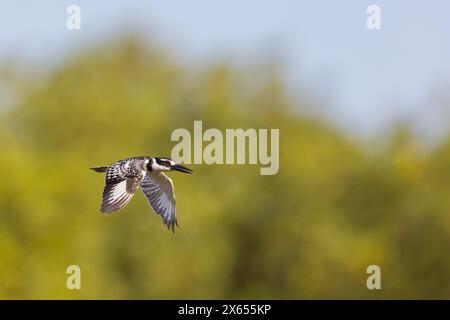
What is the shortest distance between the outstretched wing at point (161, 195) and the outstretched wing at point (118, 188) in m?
0.72

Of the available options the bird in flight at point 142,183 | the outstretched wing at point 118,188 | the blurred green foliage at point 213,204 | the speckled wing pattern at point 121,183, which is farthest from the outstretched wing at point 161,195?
the blurred green foliage at point 213,204

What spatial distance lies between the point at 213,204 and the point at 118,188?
96.7 feet

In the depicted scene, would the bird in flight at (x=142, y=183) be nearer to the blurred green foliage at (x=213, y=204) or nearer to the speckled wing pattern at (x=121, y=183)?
the speckled wing pattern at (x=121, y=183)

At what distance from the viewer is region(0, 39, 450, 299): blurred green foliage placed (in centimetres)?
3826

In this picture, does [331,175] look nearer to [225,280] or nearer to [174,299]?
[225,280]

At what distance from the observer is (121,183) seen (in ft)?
48.5

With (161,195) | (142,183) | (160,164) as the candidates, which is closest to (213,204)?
(142,183)

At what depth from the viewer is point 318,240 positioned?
45.9 meters

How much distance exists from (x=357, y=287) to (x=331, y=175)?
601 cm

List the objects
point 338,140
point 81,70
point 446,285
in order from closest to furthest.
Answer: point 446,285
point 81,70
point 338,140

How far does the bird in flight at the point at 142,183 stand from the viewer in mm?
14547

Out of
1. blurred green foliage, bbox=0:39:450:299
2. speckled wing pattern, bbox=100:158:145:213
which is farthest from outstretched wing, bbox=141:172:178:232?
blurred green foliage, bbox=0:39:450:299
